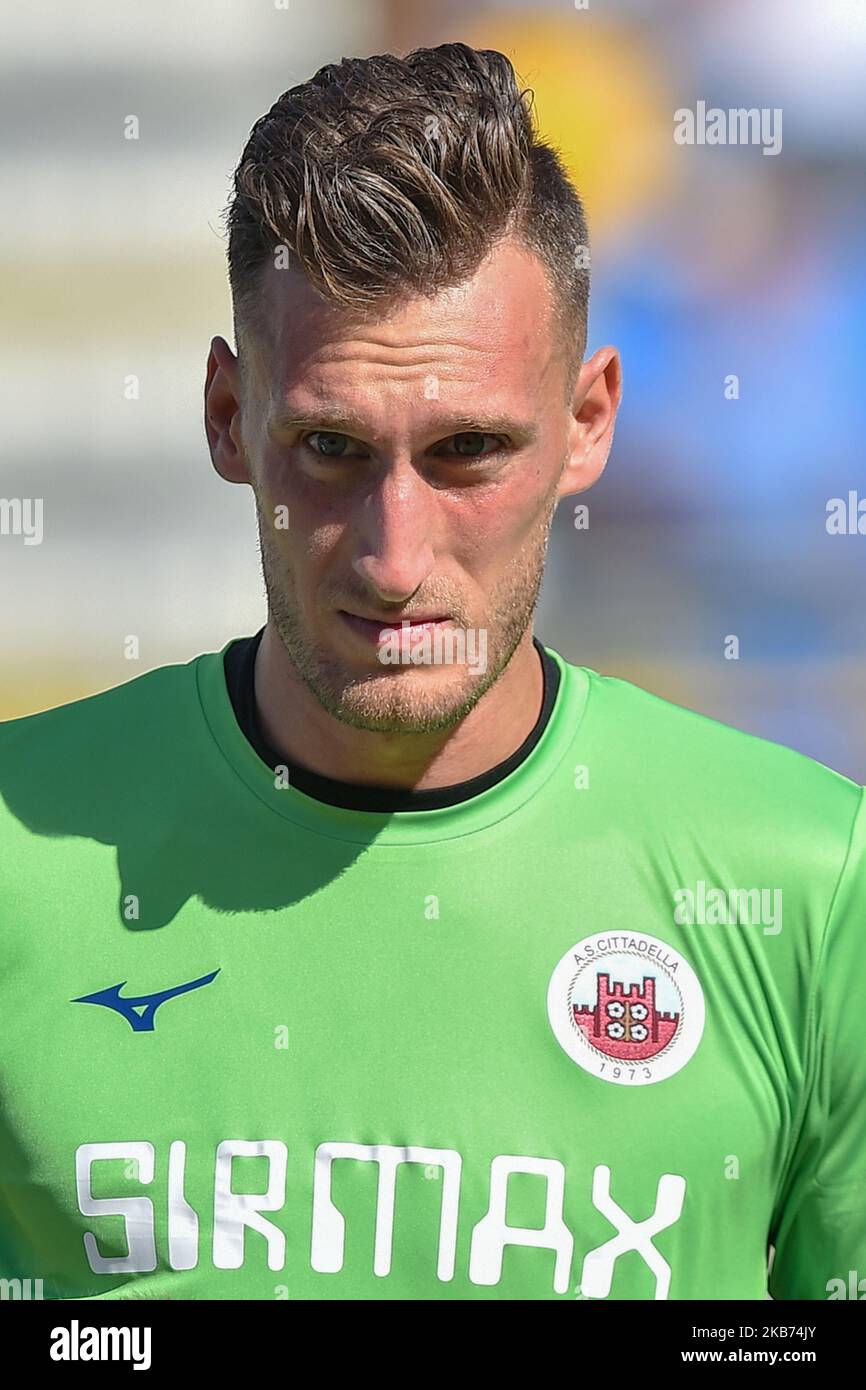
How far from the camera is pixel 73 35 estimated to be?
7184mm

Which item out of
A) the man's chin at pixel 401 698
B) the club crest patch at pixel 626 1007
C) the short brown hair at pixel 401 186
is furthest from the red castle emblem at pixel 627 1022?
the short brown hair at pixel 401 186

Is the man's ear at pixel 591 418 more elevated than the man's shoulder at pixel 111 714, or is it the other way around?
the man's ear at pixel 591 418

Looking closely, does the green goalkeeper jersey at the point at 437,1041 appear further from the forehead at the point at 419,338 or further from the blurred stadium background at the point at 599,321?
the blurred stadium background at the point at 599,321

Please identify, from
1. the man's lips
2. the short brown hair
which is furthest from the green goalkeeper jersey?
the short brown hair

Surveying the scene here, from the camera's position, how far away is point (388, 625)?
6.49 ft

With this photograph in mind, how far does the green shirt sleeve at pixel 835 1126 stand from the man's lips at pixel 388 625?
65 centimetres

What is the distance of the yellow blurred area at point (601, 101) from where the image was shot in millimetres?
6922

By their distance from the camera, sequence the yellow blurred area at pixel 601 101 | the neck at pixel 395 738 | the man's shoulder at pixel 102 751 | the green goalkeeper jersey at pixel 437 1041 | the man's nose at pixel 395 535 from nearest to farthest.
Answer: the man's nose at pixel 395 535, the green goalkeeper jersey at pixel 437 1041, the neck at pixel 395 738, the man's shoulder at pixel 102 751, the yellow blurred area at pixel 601 101

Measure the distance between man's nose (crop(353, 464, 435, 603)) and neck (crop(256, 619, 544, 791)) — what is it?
243mm

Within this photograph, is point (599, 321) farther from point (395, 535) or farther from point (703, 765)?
point (395, 535)

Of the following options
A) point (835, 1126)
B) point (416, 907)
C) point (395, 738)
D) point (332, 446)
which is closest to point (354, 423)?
point (332, 446)

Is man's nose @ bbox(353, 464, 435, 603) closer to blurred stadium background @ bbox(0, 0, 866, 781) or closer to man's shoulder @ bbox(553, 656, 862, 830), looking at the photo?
man's shoulder @ bbox(553, 656, 862, 830)

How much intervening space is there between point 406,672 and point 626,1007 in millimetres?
538

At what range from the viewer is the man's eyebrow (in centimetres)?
195
